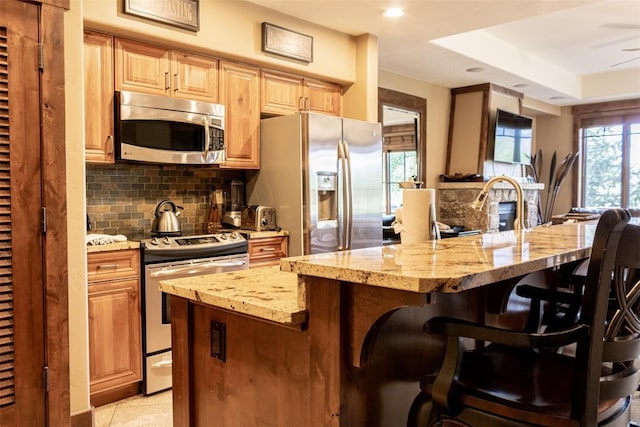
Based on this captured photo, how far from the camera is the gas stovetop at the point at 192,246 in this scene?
300 centimetres

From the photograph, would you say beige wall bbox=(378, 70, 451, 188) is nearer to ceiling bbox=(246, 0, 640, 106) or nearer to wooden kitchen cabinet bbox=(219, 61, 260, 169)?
ceiling bbox=(246, 0, 640, 106)

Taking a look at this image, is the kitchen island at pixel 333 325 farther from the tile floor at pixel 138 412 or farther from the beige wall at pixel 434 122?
the beige wall at pixel 434 122

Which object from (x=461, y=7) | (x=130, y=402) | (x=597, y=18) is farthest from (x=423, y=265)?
(x=597, y=18)

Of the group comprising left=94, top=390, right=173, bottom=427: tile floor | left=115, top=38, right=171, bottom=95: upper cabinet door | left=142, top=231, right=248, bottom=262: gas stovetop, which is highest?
left=115, top=38, right=171, bottom=95: upper cabinet door

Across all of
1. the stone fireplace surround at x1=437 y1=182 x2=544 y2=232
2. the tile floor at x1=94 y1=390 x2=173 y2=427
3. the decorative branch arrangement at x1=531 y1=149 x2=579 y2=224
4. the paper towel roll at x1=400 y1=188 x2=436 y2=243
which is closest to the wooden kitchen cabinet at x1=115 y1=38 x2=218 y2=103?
the tile floor at x1=94 y1=390 x2=173 y2=427

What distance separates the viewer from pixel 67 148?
2375 mm

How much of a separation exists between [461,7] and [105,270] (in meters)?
2.98

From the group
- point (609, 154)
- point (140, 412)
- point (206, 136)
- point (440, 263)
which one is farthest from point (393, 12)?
point (609, 154)

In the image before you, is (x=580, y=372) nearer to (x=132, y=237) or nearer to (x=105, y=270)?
(x=105, y=270)

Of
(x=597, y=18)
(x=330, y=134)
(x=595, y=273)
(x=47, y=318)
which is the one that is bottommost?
(x=47, y=318)

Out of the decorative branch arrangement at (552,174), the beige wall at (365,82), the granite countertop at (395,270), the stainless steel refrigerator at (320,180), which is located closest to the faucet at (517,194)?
the granite countertop at (395,270)

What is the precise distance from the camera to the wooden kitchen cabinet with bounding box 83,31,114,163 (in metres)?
2.94

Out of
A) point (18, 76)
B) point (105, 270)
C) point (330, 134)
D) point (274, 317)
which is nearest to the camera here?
point (274, 317)

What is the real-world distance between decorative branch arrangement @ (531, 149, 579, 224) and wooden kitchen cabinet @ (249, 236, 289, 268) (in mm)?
5434
